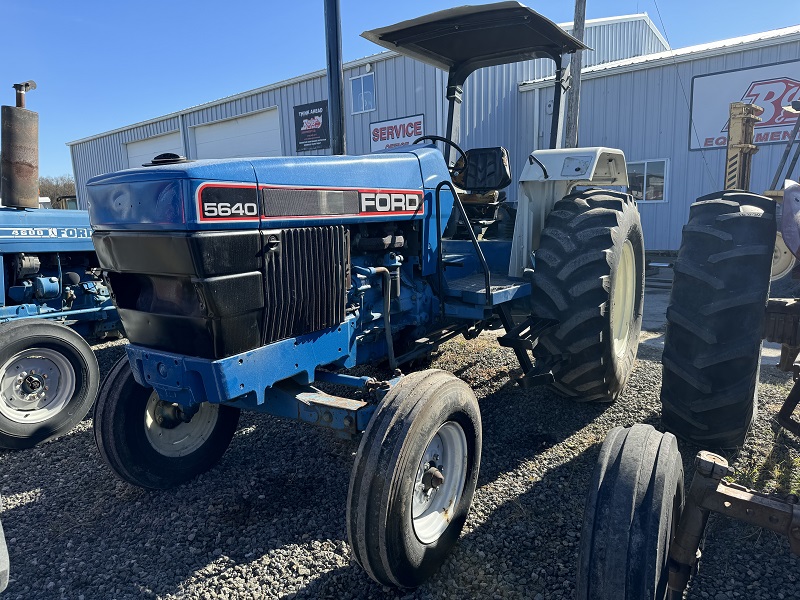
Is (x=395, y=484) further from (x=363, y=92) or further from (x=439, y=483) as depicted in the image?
(x=363, y=92)

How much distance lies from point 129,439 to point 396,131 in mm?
11503

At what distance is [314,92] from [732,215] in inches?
535

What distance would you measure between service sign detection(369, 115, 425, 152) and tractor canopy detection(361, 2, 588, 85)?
27.6 feet

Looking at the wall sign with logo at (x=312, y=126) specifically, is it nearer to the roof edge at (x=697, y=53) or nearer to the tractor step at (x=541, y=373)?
the roof edge at (x=697, y=53)

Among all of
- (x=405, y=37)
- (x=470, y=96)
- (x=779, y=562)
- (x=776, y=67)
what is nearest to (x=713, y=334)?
(x=779, y=562)

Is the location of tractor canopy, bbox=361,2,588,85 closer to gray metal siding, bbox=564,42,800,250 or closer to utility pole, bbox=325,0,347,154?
utility pole, bbox=325,0,347,154

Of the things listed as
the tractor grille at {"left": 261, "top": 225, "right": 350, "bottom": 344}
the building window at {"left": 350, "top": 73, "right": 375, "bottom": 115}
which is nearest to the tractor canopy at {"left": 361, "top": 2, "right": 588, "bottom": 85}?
the tractor grille at {"left": 261, "top": 225, "right": 350, "bottom": 344}

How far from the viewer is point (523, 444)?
11.1 ft

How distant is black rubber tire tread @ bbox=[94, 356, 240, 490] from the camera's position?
2.80m

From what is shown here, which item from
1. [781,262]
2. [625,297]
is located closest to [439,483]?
[625,297]

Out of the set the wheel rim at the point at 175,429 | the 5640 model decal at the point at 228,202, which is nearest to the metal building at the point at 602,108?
the wheel rim at the point at 175,429

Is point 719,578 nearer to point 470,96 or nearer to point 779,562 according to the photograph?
point 779,562

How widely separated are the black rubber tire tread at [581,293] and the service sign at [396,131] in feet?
31.8

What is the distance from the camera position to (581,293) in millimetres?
3127
